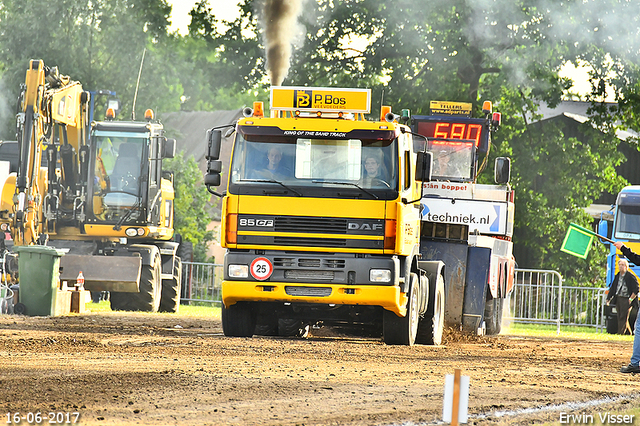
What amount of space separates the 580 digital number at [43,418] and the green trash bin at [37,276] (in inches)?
448

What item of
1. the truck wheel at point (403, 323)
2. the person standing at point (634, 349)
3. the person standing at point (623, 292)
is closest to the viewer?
the person standing at point (634, 349)

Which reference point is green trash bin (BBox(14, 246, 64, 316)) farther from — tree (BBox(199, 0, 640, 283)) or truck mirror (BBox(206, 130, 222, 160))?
tree (BBox(199, 0, 640, 283))

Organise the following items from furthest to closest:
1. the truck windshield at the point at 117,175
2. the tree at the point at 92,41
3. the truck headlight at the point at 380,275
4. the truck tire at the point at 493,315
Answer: the tree at the point at 92,41
the truck windshield at the point at 117,175
the truck tire at the point at 493,315
the truck headlight at the point at 380,275

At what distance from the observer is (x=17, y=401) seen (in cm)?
831

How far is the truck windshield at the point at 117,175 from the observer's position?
22.0 m

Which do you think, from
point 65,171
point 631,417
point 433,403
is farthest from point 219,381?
point 65,171

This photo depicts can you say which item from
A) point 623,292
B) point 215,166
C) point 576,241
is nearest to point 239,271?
point 215,166

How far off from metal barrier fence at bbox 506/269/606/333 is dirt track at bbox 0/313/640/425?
10.5 meters

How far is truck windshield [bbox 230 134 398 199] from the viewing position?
13898 mm

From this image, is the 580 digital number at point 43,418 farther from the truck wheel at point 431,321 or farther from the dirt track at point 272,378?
the truck wheel at point 431,321

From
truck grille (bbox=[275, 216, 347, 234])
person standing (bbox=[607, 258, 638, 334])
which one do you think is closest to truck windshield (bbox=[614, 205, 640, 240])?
person standing (bbox=[607, 258, 638, 334])

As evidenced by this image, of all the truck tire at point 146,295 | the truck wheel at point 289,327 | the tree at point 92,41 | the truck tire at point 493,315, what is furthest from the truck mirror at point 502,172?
the tree at point 92,41

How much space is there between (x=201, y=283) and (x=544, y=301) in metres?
10.2

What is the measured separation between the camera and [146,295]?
22.5 metres
